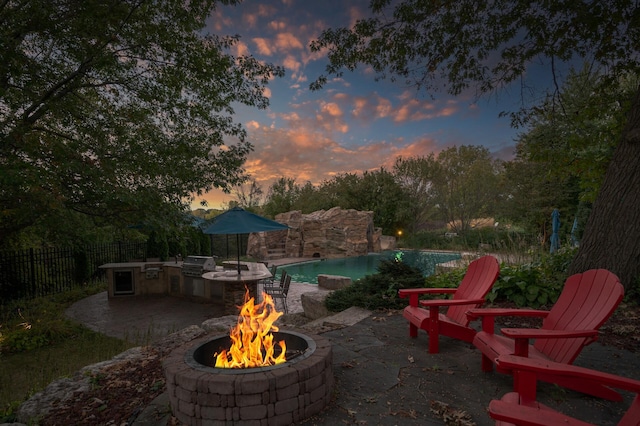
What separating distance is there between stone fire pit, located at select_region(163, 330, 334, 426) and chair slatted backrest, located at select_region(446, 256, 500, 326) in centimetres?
186

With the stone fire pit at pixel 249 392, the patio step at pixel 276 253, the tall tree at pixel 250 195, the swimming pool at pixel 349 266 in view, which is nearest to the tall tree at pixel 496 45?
the stone fire pit at pixel 249 392

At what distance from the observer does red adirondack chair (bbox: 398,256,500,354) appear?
3.44 m

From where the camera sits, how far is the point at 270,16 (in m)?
7.33

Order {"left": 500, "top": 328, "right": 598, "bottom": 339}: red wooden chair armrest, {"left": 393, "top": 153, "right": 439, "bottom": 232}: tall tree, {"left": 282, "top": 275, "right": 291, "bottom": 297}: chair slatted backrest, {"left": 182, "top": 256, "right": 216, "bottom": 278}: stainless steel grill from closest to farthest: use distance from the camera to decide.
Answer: {"left": 500, "top": 328, "right": 598, "bottom": 339}: red wooden chair armrest → {"left": 282, "top": 275, "right": 291, "bottom": 297}: chair slatted backrest → {"left": 182, "top": 256, "right": 216, "bottom": 278}: stainless steel grill → {"left": 393, "top": 153, "right": 439, "bottom": 232}: tall tree

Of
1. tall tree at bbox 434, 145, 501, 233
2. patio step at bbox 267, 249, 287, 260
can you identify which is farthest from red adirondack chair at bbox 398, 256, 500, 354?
tall tree at bbox 434, 145, 501, 233

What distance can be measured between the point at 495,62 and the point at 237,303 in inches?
282

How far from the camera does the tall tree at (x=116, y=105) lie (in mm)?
4992

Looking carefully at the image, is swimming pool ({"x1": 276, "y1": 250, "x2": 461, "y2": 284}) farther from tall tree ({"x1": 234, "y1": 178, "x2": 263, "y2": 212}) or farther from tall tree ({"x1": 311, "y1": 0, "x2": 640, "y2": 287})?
tall tree ({"x1": 234, "y1": 178, "x2": 263, "y2": 212})

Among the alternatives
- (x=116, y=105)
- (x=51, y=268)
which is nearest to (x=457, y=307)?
(x=116, y=105)

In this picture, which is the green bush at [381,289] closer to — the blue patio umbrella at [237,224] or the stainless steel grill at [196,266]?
the blue patio umbrella at [237,224]

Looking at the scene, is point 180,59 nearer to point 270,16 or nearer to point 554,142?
point 270,16

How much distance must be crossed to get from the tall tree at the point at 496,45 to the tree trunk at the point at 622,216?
0.01 meters

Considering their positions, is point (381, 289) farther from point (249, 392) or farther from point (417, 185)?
point (417, 185)

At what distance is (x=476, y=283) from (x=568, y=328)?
112cm
